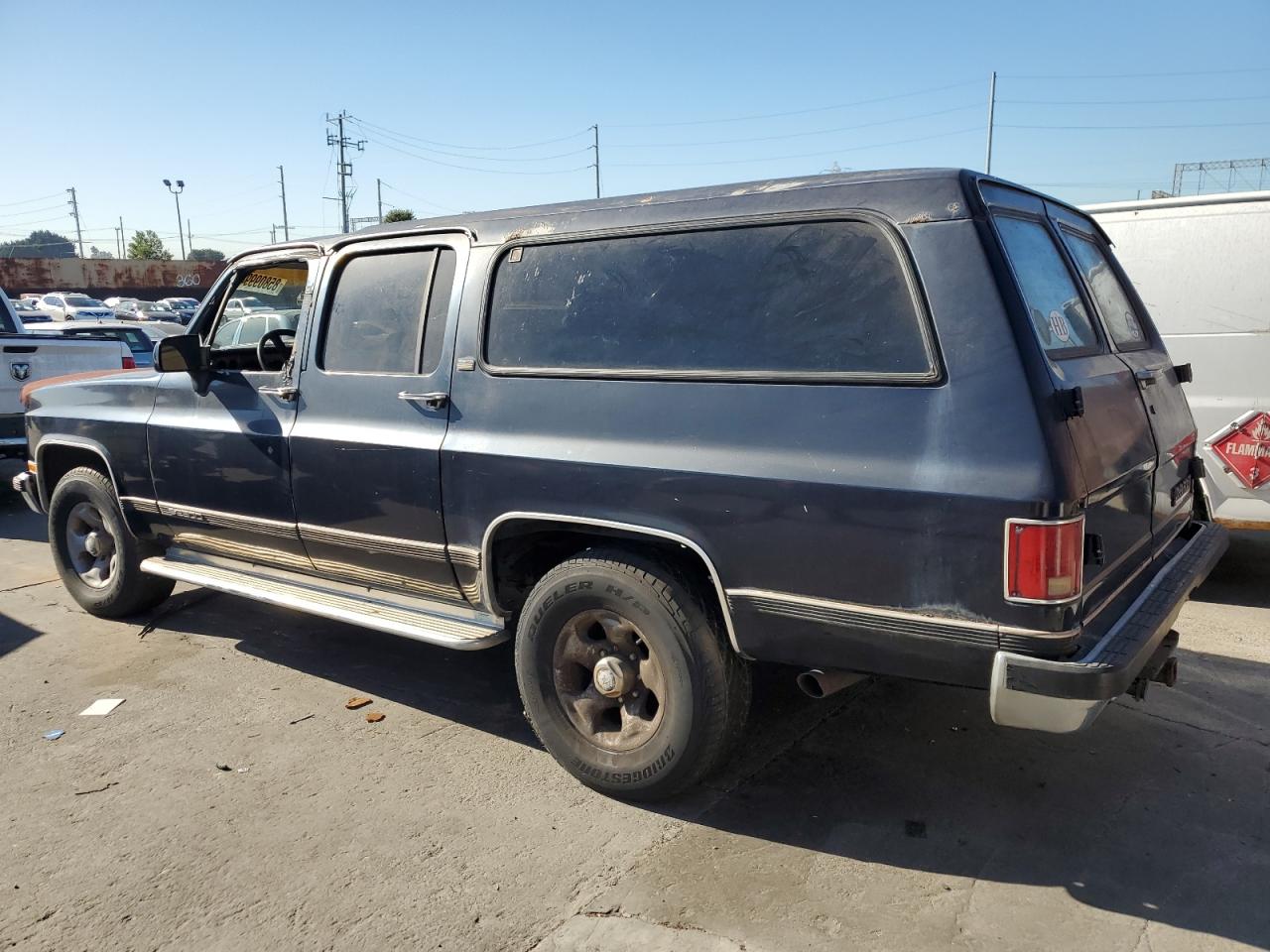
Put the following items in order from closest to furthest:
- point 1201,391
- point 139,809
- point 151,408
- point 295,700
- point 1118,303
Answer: point 139,809 < point 1118,303 < point 295,700 < point 151,408 < point 1201,391

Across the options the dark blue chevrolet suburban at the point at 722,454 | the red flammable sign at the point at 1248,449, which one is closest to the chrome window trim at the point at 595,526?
the dark blue chevrolet suburban at the point at 722,454

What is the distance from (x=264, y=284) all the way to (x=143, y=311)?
46322mm

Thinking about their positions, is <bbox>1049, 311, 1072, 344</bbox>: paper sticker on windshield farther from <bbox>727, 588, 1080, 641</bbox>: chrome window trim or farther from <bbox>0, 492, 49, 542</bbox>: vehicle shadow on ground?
<bbox>0, 492, 49, 542</bbox>: vehicle shadow on ground

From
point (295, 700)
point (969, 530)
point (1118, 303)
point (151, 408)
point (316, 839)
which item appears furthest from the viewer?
point (151, 408)

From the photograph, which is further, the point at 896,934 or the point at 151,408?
the point at 151,408

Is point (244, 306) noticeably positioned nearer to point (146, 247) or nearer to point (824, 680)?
point (824, 680)

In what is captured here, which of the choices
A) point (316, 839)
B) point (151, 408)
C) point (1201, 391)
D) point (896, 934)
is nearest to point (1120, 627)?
point (896, 934)

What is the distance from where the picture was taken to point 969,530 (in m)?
2.65

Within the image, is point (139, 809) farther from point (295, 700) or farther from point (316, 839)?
point (295, 700)

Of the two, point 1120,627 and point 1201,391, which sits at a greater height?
point 1201,391

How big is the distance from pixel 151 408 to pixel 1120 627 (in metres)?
4.57

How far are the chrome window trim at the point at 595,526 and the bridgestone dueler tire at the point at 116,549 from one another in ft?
8.70

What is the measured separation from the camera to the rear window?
9.51 feet

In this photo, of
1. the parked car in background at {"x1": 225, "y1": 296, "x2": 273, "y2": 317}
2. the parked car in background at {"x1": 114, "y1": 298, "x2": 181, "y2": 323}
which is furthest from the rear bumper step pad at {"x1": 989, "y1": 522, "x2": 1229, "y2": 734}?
the parked car in background at {"x1": 114, "y1": 298, "x2": 181, "y2": 323}
